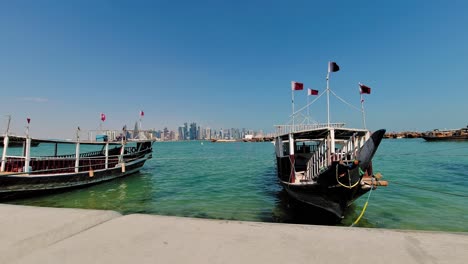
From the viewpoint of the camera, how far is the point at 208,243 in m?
2.46

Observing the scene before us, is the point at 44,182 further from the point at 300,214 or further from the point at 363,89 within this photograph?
the point at 363,89

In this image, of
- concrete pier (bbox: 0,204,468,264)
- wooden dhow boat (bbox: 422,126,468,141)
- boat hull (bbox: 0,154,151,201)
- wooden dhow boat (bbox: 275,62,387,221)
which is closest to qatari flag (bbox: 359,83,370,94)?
wooden dhow boat (bbox: 275,62,387,221)

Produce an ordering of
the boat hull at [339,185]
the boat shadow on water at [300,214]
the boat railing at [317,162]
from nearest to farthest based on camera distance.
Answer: the boat hull at [339,185]
the boat shadow on water at [300,214]
the boat railing at [317,162]

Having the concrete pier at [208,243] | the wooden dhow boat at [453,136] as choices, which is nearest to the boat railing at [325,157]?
the concrete pier at [208,243]

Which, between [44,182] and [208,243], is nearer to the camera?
[208,243]

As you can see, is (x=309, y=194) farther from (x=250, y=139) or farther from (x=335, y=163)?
(x=250, y=139)

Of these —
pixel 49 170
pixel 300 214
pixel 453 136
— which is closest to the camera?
pixel 300 214

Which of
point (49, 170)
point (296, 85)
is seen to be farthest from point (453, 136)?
point (49, 170)

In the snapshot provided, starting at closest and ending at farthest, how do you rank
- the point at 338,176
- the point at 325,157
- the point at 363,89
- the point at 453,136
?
the point at 338,176
the point at 325,157
the point at 363,89
the point at 453,136

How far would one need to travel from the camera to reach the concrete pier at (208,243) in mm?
2170

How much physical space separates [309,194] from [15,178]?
1556cm

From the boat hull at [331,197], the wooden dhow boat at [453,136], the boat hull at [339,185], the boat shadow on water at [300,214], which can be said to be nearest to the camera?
the boat hull at [339,185]

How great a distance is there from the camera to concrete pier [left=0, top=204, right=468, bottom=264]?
2.17 meters

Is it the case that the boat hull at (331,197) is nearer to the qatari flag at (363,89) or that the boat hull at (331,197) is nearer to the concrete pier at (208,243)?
the qatari flag at (363,89)
